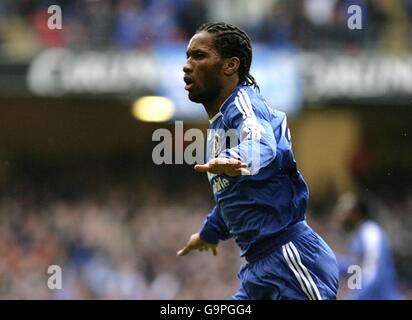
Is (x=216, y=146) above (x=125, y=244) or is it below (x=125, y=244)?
above

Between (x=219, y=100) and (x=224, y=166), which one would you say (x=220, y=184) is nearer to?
(x=219, y=100)

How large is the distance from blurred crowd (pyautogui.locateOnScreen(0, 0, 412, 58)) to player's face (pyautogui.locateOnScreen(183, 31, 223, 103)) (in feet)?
34.7

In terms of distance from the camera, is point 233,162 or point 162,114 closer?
point 233,162

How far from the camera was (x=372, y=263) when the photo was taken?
31.3ft

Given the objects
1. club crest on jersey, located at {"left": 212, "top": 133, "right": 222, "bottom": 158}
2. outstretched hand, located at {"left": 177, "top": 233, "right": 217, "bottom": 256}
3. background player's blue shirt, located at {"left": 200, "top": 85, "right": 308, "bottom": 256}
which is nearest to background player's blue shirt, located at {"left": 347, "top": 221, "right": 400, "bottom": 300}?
outstretched hand, located at {"left": 177, "top": 233, "right": 217, "bottom": 256}

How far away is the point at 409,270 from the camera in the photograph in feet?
55.0

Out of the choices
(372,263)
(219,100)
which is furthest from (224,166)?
(372,263)

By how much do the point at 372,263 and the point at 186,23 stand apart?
26.2 feet

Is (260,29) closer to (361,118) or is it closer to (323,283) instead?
(361,118)

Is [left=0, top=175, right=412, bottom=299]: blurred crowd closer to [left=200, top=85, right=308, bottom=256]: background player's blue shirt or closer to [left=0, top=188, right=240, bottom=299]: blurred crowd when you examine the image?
[left=0, top=188, right=240, bottom=299]: blurred crowd

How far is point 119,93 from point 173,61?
107 centimetres
